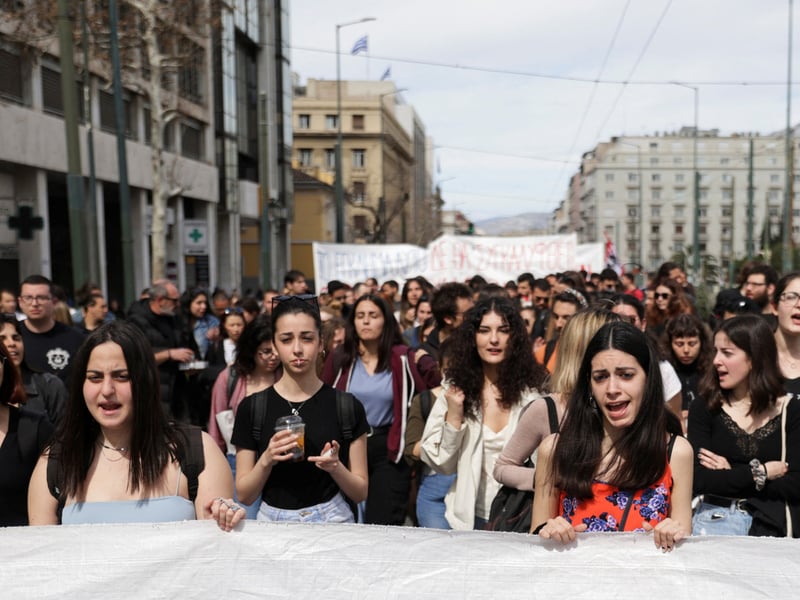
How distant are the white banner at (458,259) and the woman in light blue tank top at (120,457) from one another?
49.9 ft

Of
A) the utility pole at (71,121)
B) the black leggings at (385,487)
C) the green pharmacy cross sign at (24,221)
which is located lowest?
the black leggings at (385,487)

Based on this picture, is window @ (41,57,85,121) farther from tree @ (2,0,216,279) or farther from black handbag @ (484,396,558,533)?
black handbag @ (484,396,558,533)

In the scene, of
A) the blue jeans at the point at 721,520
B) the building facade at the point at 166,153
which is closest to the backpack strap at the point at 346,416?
the blue jeans at the point at 721,520

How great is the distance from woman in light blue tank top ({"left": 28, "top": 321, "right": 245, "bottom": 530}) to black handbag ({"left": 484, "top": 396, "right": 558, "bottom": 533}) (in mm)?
1264

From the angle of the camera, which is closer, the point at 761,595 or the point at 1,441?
the point at 761,595

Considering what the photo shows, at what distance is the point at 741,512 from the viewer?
3.69 meters

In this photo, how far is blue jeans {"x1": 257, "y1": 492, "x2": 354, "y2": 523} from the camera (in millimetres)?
3672

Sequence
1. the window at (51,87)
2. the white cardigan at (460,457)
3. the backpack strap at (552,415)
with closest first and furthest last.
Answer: the backpack strap at (552,415) → the white cardigan at (460,457) → the window at (51,87)

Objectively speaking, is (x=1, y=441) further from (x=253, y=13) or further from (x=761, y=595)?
(x=253, y=13)

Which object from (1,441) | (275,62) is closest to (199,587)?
(1,441)

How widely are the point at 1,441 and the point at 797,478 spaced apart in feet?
9.97

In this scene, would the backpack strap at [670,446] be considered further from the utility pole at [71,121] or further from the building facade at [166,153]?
the building facade at [166,153]

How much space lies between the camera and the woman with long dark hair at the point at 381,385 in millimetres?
5098

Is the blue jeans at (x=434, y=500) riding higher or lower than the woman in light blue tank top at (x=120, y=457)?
lower
